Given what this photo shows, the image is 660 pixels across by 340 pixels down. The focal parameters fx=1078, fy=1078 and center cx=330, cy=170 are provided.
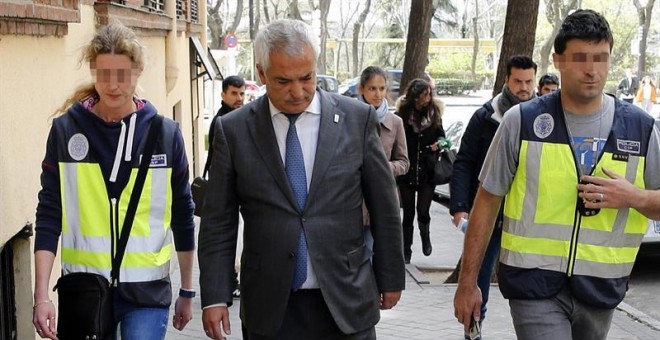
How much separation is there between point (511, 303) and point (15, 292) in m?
2.80

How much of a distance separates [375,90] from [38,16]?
145 inches

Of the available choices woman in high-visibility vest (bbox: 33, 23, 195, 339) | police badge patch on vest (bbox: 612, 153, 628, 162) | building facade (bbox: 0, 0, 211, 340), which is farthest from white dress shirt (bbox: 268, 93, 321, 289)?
police badge patch on vest (bbox: 612, 153, 628, 162)

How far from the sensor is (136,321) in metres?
4.19

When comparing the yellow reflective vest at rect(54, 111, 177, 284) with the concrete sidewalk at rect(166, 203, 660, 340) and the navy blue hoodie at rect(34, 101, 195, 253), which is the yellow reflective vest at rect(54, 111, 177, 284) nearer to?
the navy blue hoodie at rect(34, 101, 195, 253)

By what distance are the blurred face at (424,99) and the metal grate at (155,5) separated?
323 centimetres

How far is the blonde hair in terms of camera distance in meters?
4.23

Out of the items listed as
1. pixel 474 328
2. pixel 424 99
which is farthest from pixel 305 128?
pixel 424 99

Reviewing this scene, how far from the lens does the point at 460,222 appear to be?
21.9 ft

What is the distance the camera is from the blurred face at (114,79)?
4211 mm

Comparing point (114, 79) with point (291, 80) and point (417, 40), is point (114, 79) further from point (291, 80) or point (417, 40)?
point (417, 40)

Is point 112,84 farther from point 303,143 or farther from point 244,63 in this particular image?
point 244,63

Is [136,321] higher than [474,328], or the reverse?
[136,321]

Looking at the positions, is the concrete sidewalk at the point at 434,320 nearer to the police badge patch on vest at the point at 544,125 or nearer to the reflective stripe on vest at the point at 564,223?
the reflective stripe on vest at the point at 564,223

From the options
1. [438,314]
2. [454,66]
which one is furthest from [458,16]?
[438,314]
